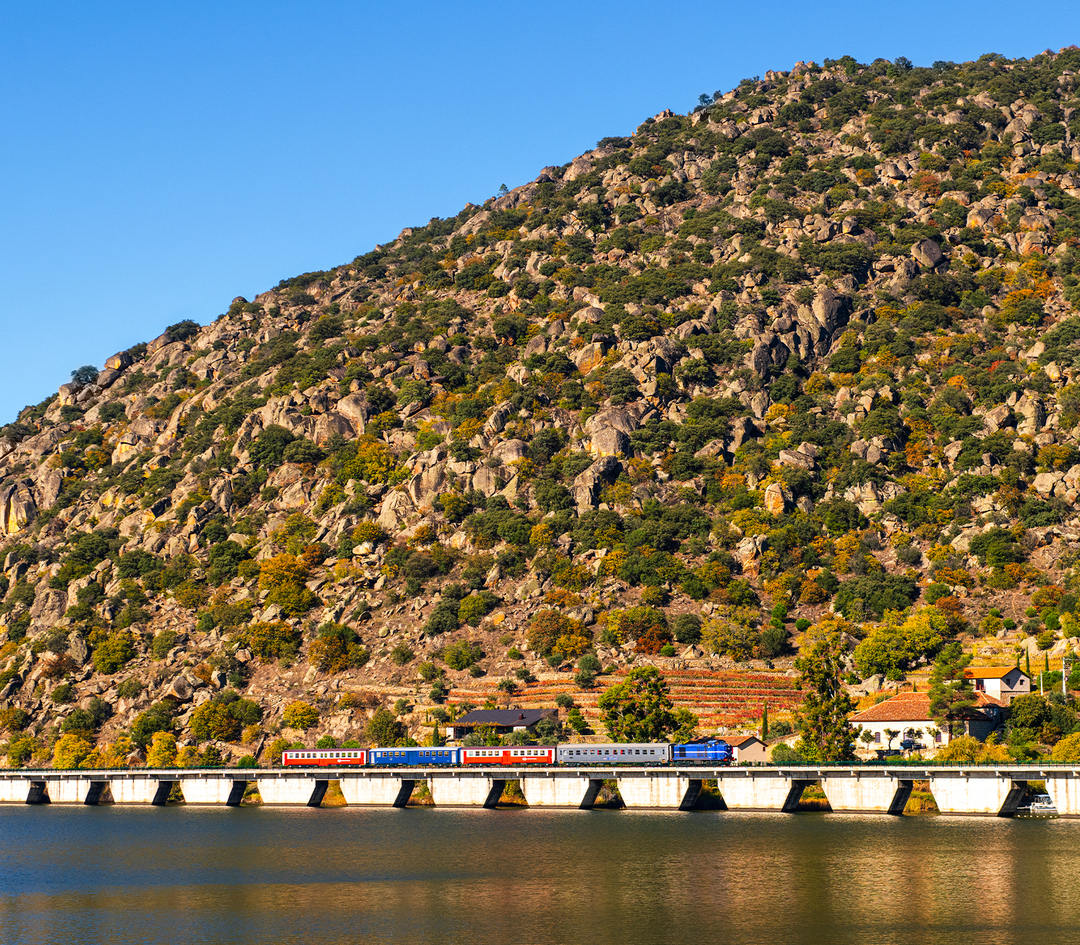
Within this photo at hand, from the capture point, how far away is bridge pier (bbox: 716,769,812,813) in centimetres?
11650

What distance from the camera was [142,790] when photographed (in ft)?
497

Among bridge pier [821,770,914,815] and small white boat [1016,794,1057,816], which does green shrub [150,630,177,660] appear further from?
Answer: small white boat [1016,794,1057,816]

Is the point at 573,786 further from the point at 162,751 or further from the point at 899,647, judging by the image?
the point at 162,751

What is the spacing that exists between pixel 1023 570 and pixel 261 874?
111894mm

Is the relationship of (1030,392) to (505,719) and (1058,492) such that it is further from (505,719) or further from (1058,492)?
(505,719)

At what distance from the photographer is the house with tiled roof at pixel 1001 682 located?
13700 centimetres

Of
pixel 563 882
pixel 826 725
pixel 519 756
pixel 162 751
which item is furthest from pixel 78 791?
pixel 563 882

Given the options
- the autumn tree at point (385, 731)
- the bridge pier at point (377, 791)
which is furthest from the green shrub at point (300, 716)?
the bridge pier at point (377, 791)

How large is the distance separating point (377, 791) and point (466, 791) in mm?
10904

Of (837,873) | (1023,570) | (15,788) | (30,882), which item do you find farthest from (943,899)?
(15,788)

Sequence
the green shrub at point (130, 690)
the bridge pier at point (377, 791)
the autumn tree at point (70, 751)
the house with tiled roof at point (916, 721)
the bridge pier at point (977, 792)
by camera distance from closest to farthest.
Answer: the bridge pier at point (977, 792)
the house with tiled roof at point (916, 721)
the bridge pier at point (377, 791)
the autumn tree at point (70, 751)
the green shrub at point (130, 690)

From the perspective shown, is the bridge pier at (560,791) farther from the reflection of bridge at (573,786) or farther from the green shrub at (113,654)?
the green shrub at (113,654)

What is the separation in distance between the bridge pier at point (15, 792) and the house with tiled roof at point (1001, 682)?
117 metres

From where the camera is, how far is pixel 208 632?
185250 millimetres
